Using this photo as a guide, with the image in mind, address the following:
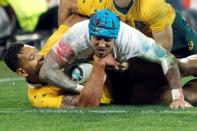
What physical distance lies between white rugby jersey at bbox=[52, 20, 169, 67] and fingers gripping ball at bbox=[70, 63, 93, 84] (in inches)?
12.9

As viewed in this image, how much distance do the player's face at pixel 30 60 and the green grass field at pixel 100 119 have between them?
1.11ft

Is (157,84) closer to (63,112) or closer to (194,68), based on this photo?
(194,68)

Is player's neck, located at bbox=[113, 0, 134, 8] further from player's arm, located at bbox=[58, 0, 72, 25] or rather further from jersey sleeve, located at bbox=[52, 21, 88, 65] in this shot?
player's arm, located at bbox=[58, 0, 72, 25]

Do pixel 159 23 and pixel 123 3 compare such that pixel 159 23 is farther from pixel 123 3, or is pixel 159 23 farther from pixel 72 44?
pixel 72 44

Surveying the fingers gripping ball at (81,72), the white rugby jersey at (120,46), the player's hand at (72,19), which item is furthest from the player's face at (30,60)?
the player's hand at (72,19)

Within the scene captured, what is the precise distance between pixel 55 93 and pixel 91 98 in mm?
465

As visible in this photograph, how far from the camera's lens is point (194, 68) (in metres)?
8.80

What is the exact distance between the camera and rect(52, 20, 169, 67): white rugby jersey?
8.18 m

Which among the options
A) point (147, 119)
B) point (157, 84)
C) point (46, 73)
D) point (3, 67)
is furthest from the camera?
point (3, 67)

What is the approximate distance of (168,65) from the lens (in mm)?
8242

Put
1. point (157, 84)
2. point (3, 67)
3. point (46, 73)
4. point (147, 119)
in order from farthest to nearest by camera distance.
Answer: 1. point (3, 67)
2. point (157, 84)
3. point (46, 73)
4. point (147, 119)

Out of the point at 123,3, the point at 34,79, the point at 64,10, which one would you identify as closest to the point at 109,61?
the point at 123,3

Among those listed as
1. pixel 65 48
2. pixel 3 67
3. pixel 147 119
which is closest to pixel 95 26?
pixel 65 48

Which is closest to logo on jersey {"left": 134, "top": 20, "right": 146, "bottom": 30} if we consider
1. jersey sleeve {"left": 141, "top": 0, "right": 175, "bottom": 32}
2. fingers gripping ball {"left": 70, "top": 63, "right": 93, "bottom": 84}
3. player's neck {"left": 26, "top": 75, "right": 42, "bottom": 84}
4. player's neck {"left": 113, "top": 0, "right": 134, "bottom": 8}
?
jersey sleeve {"left": 141, "top": 0, "right": 175, "bottom": 32}
